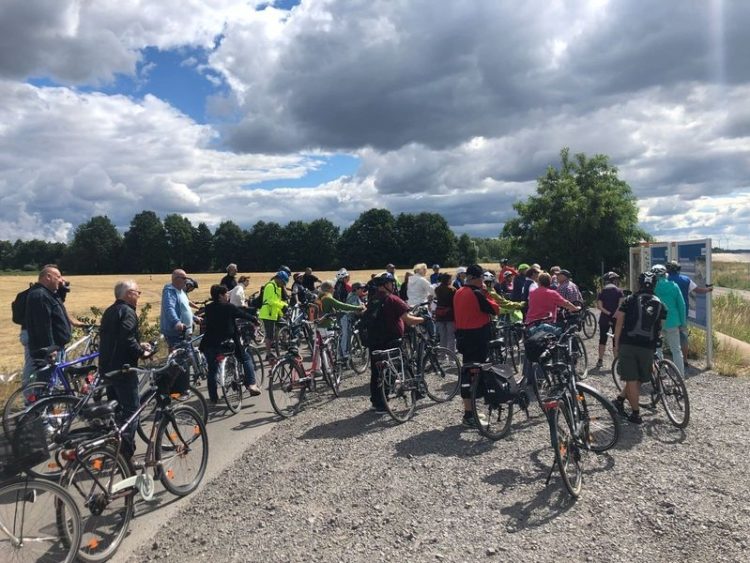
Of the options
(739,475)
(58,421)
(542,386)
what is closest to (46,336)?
(58,421)

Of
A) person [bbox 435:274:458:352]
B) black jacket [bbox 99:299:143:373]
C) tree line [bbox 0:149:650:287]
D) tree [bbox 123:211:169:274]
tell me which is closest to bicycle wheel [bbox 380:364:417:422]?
person [bbox 435:274:458:352]

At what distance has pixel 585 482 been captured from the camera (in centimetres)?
478

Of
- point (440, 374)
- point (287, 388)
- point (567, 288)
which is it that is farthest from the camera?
point (567, 288)

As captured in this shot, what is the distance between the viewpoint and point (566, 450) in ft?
15.1

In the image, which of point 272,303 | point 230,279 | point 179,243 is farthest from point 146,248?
point 272,303

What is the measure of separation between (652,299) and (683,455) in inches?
67.5

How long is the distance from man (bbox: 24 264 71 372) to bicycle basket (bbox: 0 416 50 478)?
315 cm

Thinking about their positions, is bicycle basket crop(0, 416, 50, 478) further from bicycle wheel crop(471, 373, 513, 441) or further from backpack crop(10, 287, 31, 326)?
bicycle wheel crop(471, 373, 513, 441)

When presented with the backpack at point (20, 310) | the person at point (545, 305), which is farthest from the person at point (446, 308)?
the backpack at point (20, 310)

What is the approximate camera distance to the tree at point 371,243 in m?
86.8

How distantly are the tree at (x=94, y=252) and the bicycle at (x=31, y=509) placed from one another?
87.2 metres

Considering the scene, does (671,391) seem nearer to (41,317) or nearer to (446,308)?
(446,308)

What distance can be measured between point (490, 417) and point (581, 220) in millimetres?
24228

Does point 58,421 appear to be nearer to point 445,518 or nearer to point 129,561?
point 129,561
